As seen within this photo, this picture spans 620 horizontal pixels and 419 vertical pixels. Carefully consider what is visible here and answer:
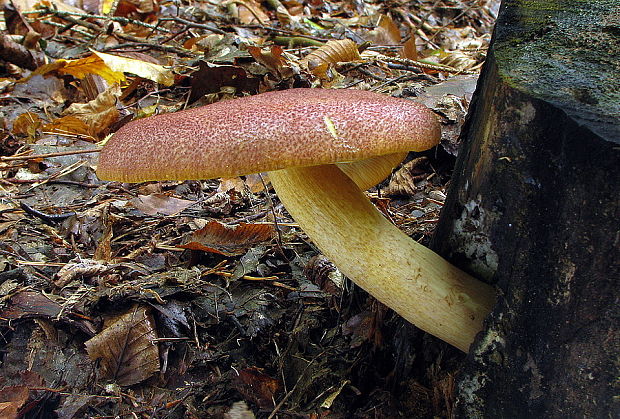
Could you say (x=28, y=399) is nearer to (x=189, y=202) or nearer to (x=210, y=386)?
(x=210, y=386)

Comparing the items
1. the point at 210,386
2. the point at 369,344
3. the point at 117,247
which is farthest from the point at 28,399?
the point at 369,344

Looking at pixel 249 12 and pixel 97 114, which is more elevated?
pixel 97 114

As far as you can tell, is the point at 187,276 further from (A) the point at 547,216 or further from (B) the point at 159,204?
(A) the point at 547,216

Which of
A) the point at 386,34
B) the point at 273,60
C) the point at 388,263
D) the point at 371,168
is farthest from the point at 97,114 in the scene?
the point at 386,34

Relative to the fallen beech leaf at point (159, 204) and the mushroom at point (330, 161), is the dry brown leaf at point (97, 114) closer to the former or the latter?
the fallen beech leaf at point (159, 204)

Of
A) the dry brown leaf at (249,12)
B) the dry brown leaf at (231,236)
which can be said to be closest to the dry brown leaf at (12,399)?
the dry brown leaf at (231,236)

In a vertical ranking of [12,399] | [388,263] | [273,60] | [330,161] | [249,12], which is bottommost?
[249,12]
